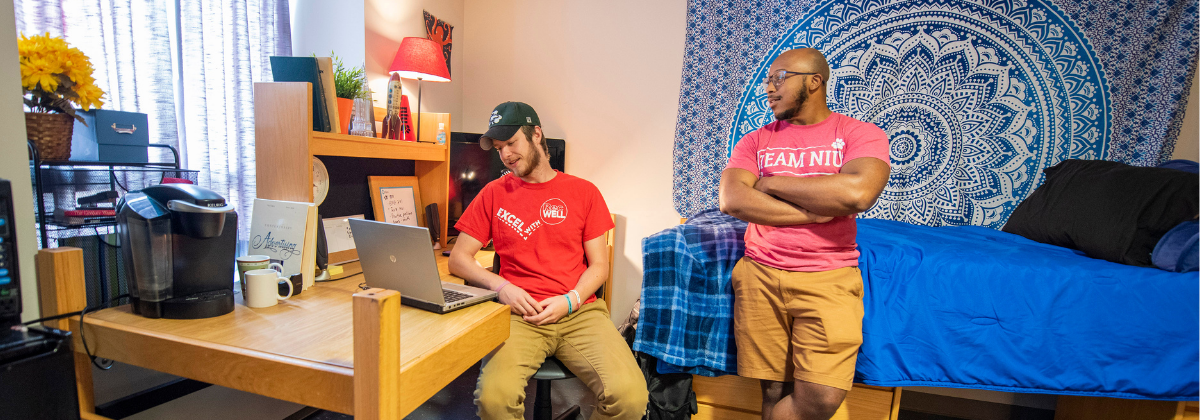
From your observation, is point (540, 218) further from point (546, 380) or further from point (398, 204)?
point (398, 204)

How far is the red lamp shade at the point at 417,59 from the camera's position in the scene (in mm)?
2418

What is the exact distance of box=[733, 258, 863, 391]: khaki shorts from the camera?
1432 millimetres

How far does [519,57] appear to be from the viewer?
3230mm

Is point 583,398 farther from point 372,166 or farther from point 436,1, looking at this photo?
point 436,1

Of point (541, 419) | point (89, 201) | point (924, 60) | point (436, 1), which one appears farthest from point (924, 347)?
point (436, 1)

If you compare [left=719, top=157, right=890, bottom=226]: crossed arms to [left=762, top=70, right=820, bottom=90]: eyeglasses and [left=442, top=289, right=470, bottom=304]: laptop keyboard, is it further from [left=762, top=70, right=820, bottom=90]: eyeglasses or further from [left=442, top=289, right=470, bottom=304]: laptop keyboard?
[left=442, top=289, right=470, bottom=304]: laptop keyboard

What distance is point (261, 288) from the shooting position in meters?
1.20

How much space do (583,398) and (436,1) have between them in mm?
2437

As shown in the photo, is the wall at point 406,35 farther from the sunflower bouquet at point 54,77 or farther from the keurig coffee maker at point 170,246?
the keurig coffee maker at point 170,246

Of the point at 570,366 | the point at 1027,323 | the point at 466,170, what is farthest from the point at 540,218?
the point at 1027,323

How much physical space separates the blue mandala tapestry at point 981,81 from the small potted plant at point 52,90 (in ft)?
8.55

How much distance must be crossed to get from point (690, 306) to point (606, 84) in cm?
173

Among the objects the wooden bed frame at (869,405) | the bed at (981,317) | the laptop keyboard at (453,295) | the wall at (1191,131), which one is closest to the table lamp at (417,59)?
the laptop keyboard at (453,295)

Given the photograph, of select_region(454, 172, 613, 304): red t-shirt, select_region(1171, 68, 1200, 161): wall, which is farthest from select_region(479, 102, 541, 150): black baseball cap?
select_region(1171, 68, 1200, 161): wall
